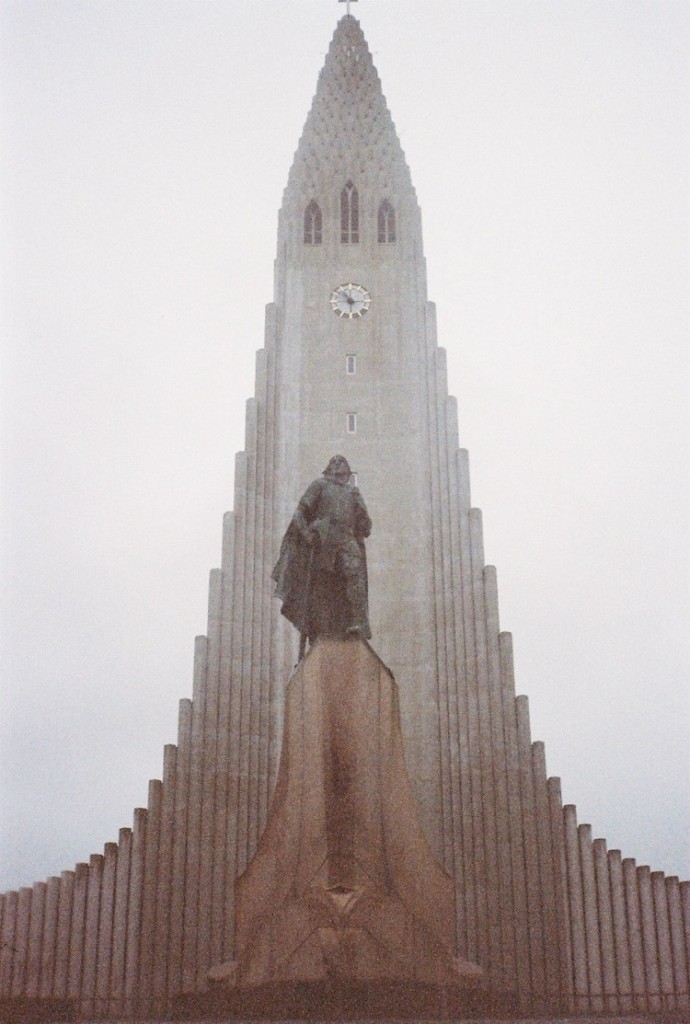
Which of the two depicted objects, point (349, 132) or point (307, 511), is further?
point (349, 132)

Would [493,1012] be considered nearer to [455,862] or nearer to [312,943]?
[312,943]

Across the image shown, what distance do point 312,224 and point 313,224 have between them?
0.09 feet

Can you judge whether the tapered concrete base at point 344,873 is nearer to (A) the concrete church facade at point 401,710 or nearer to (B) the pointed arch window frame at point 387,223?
(A) the concrete church facade at point 401,710

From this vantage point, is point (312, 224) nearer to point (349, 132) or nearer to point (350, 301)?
point (350, 301)

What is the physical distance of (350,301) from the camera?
95.2 feet

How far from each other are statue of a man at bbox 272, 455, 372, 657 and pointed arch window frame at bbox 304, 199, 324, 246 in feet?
64.1

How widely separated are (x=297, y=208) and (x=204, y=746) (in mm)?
14777

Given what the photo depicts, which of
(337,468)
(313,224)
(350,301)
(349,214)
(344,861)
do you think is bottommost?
(344,861)

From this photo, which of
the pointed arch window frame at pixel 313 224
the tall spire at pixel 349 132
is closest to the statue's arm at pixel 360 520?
the pointed arch window frame at pixel 313 224

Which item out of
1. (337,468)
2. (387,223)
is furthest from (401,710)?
(337,468)

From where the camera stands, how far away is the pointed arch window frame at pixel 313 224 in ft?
98.5

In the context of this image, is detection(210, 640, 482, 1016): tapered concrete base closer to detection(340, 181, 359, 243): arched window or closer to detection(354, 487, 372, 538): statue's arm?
detection(354, 487, 372, 538): statue's arm

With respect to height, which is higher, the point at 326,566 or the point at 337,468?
the point at 337,468

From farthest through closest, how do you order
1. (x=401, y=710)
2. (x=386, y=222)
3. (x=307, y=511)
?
(x=386, y=222) → (x=401, y=710) → (x=307, y=511)
